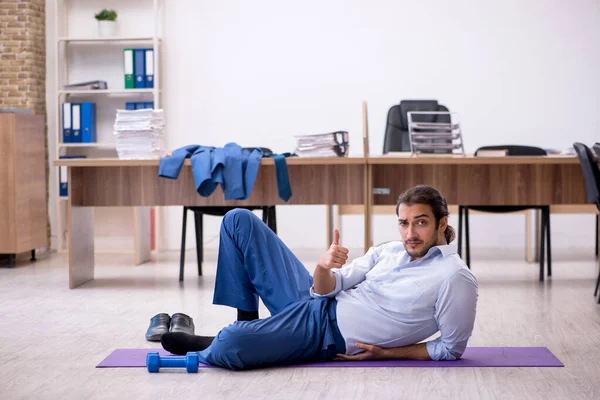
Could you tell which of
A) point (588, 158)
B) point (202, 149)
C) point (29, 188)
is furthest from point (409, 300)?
point (29, 188)

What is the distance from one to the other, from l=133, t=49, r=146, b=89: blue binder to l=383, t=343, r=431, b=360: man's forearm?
4.40 metres

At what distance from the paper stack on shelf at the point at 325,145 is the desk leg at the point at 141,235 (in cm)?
173

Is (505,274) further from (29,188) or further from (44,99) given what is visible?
(44,99)

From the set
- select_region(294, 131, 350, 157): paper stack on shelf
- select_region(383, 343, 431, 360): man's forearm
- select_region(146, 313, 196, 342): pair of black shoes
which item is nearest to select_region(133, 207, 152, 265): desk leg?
select_region(294, 131, 350, 157): paper stack on shelf

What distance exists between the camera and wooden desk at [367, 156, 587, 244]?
484cm

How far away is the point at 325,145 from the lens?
4590mm

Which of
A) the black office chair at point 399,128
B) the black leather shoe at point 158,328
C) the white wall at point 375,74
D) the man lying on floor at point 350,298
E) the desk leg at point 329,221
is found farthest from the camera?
the white wall at point 375,74

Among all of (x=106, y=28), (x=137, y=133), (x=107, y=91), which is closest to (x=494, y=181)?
(x=137, y=133)

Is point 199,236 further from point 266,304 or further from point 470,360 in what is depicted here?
point 470,360

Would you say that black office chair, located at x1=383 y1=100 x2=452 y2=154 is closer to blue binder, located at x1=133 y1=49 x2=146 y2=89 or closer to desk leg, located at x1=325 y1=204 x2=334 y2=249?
desk leg, located at x1=325 y1=204 x2=334 y2=249

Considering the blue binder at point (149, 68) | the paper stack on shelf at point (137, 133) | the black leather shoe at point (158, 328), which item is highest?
the blue binder at point (149, 68)

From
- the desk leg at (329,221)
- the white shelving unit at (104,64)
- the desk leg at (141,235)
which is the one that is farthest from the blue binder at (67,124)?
the desk leg at (329,221)

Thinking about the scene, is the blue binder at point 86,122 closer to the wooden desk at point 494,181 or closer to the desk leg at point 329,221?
the desk leg at point 329,221

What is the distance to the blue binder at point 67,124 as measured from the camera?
21.9ft
